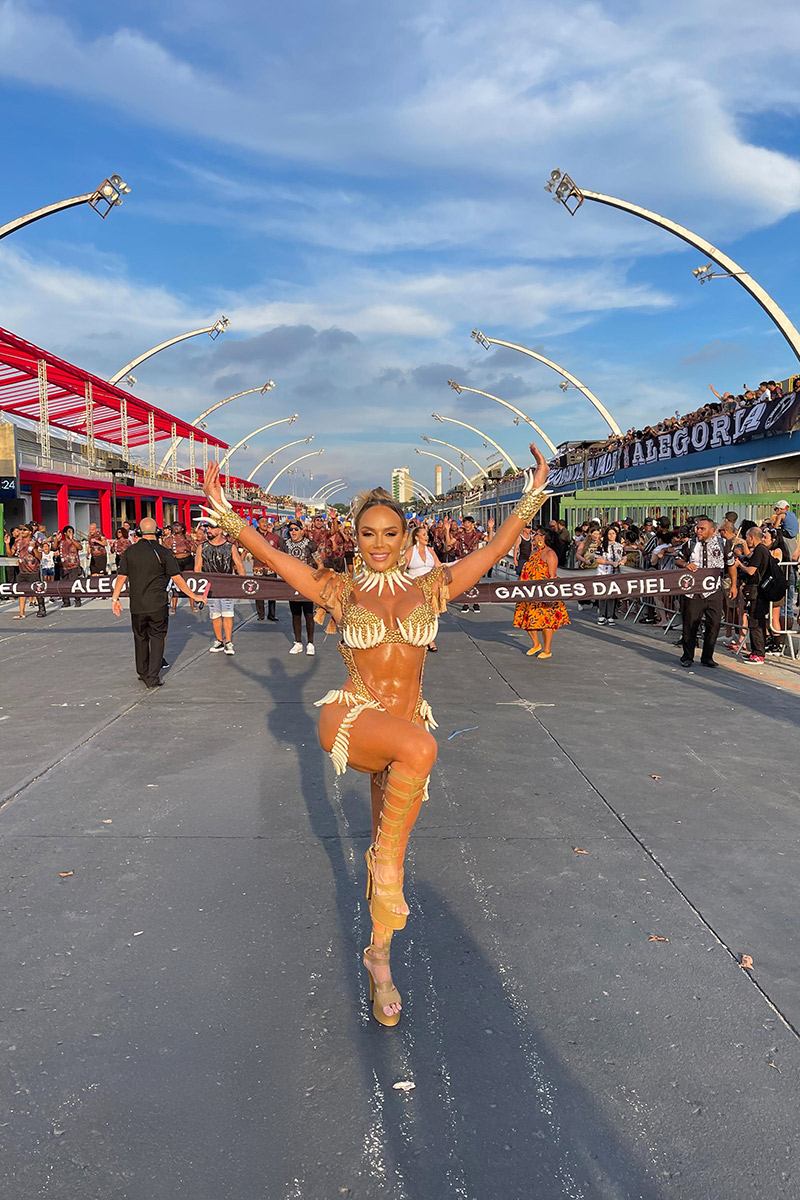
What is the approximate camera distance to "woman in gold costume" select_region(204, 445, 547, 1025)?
10.0 ft

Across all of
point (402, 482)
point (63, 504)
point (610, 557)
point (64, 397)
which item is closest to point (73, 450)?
point (64, 397)

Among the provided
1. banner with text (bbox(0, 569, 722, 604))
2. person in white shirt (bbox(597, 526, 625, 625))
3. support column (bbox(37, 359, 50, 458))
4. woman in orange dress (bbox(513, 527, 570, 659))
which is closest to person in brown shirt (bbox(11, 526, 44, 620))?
banner with text (bbox(0, 569, 722, 604))

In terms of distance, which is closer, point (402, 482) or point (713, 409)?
point (713, 409)

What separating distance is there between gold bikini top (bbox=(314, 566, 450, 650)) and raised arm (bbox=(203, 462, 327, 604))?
0.07m

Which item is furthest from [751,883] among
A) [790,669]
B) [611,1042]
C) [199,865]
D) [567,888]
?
[790,669]

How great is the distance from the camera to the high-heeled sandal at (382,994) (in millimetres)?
3059

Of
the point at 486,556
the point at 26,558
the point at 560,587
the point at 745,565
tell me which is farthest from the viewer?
the point at 26,558

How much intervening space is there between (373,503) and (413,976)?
77.2 inches

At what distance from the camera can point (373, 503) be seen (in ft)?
10.9

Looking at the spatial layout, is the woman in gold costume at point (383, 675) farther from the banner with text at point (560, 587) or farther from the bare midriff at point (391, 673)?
the banner with text at point (560, 587)

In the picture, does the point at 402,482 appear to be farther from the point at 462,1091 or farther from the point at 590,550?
the point at 462,1091

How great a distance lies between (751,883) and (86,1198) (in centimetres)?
335

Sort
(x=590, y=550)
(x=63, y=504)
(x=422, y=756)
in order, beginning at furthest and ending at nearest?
(x=63, y=504)
(x=590, y=550)
(x=422, y=756)

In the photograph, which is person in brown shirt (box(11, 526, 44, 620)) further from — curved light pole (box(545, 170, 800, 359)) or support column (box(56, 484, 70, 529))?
support column (box(56, 484, 70, 529))
